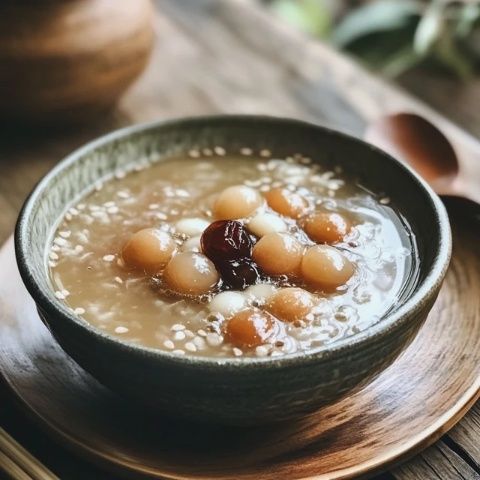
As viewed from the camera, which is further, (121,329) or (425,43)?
(425,43)

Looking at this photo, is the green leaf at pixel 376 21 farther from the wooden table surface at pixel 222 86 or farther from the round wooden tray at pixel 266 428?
the round wooden tray at pixel 266 428

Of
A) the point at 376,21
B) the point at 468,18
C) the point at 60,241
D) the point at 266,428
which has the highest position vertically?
the point at 468,18

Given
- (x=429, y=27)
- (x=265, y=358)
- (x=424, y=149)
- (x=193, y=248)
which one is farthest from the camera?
(x=429, y=27)

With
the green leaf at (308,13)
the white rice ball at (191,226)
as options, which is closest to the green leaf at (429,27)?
the green leaf at (308,13)

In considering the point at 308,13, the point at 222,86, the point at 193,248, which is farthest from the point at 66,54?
the point at 308,13

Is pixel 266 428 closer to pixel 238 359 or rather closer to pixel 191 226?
pixel 238 359

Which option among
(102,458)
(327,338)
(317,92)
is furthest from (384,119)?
(102,458)

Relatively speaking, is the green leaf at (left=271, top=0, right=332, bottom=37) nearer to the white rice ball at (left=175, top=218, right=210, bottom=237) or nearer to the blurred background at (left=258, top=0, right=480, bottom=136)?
the blurred background at (left=258, top=0, right=480, bottom=136)
